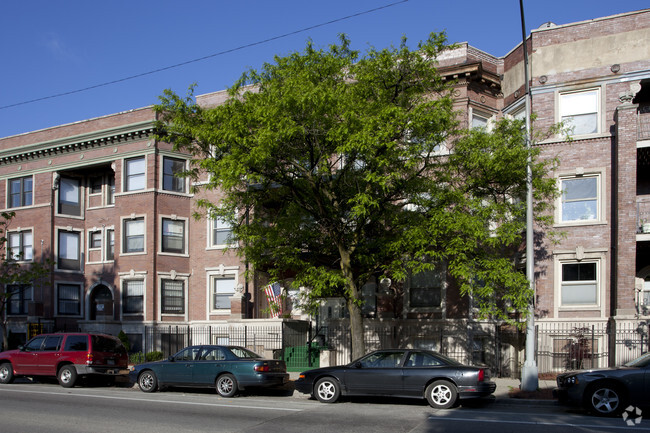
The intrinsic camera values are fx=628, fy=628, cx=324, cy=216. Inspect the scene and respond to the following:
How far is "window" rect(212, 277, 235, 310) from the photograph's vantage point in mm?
28750

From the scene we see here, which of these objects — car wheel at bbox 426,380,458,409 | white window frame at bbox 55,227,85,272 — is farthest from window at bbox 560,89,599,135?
white window frame at bbox 55,227,85,272

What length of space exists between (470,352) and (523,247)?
4194mm

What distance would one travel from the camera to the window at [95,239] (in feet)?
105

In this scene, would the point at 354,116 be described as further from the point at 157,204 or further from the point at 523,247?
the point at 157,204

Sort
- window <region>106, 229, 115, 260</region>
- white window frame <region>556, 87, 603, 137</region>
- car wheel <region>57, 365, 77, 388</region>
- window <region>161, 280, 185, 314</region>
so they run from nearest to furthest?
car wheel <region>57, 365, 77, 388</region>
white window frame <region>556, 87, 603, 137</region>
window <region>161, 280, 185, 314</region>
window <region>106, 229, 115, 260</region>

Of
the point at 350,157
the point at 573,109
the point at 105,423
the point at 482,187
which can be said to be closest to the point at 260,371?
the point at 105,423

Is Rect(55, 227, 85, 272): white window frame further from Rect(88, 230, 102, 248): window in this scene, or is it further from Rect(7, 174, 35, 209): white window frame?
Rect(7, 174, 35, 209): white window frame

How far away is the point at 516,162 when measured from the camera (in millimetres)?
17047

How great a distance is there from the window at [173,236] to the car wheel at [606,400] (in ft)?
68.9

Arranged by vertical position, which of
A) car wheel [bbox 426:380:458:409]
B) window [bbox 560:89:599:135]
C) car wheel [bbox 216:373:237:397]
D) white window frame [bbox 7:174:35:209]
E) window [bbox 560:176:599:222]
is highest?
window [bbox 560:89:599:135]

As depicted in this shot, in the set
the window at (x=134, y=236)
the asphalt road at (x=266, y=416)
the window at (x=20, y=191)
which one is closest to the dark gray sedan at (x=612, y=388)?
the asphalt road at (x=266, y=416)

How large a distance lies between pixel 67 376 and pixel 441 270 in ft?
43.7

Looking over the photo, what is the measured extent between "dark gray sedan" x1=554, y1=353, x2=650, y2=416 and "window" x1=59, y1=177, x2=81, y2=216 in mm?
26884

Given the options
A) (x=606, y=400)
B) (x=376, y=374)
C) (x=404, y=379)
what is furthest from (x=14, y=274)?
(x=606, y=400)
